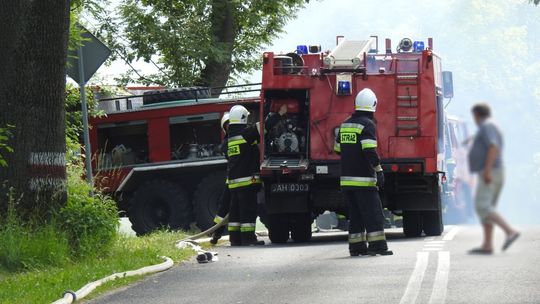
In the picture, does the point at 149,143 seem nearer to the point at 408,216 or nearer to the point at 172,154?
the point at 172,154

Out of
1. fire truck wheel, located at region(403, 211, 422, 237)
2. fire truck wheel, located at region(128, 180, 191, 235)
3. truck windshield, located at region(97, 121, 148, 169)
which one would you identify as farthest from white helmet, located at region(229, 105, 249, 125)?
truck windshield, located at region(97, 121, 148, 169)

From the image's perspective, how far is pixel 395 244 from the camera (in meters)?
16.4

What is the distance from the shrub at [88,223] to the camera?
14.6 metres

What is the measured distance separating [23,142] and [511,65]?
13.4 metres

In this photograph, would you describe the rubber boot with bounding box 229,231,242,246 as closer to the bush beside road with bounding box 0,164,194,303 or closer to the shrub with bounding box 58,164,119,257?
the bush beside road with bounding box 0,164,194,303

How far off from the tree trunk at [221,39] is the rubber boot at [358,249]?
15714 millimetres

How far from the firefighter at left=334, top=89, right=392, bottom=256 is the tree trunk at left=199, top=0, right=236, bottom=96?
627 inches

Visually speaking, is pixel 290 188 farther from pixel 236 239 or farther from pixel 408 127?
pixel 408 127

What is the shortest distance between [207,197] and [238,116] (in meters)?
6.44

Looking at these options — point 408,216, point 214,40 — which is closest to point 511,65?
point 408,216

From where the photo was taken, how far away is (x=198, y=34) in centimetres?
2798

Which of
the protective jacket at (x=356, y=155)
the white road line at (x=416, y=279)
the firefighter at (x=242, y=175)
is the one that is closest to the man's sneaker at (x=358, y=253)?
the white road line at (x=416, y=279)

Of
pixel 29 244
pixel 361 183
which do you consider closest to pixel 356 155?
pixel 361 183

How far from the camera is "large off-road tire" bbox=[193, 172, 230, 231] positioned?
22.9 metres
